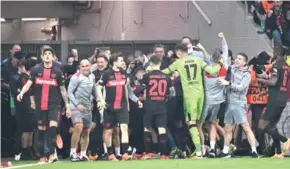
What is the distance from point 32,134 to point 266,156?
4.94 m

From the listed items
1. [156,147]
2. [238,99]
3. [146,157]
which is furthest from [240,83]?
[146,157]

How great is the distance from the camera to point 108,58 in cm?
1781

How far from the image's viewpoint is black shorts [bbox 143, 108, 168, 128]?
17.5 m

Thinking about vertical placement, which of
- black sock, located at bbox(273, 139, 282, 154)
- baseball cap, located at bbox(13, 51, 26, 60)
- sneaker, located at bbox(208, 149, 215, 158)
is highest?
baseball cap, located at bbox(13, 51, 26, 60)

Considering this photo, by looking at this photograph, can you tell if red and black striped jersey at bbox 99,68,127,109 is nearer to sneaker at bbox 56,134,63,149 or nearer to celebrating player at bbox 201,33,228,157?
sneaker at bbox 56,134,63,149

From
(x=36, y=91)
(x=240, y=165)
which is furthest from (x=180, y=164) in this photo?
(x=36, y=91)

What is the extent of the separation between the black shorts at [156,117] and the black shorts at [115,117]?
1.66 ft

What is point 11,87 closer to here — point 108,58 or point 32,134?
point 32,134

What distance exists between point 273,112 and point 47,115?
4513 millimetres

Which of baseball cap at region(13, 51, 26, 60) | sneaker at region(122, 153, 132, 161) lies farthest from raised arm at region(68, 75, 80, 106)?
baseball cap at region(13, 51, 26, 60)

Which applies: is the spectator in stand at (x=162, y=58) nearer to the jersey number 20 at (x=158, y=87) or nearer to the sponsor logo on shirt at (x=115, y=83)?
the jersey number 20 at (x=158, y=87)

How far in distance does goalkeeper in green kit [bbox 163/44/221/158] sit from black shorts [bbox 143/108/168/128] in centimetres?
48

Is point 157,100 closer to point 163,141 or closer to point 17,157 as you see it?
point 163,141

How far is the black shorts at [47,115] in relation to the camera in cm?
1644
